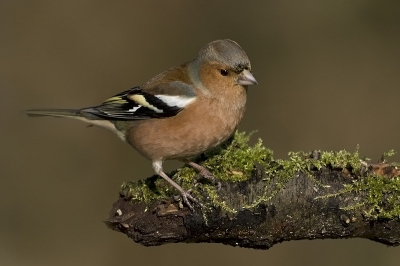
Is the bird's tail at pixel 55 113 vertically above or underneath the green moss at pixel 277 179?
above

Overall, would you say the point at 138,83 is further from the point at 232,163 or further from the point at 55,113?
the point at 232,163

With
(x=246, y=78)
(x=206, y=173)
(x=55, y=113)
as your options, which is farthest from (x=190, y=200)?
(x=55, y=113)

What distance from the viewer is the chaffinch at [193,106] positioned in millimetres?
4441

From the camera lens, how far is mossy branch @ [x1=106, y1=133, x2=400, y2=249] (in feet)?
12.1

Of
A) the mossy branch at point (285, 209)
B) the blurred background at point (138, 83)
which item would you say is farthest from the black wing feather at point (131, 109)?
the blurred background at point (138, 83)

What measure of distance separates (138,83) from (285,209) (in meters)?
5.79

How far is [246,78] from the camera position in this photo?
4.45 m

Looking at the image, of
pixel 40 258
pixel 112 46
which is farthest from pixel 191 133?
pixel 112 46

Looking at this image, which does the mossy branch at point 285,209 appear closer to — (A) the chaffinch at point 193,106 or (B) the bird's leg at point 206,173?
(B) the bird's leg at point 206,173

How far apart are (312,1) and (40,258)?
7040 millimetres

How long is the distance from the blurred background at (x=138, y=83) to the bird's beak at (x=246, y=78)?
3705 millimetres

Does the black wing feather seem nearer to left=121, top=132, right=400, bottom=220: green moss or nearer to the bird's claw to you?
left=121, top=132, right=400, bottom=220: green moss

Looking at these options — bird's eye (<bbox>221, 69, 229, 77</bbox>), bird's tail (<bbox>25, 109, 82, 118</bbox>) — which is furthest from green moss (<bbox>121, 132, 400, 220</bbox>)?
bird's tail (<bbox>25, 109, 82, 118</bbox>)

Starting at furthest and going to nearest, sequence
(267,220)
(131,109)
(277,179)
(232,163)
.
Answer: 1. (131,109)
2. (232,163)
3. (277,179)
4. (267,220)
